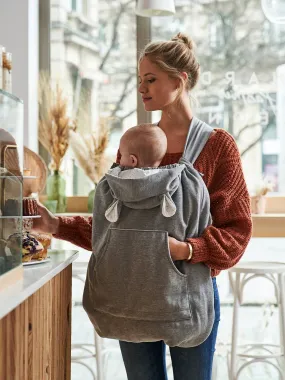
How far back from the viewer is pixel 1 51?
1673 mm

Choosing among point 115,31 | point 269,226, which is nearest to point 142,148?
point 269,226

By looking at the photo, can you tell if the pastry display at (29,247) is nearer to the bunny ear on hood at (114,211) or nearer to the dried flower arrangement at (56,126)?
the bunny ear on hood at (114,211)

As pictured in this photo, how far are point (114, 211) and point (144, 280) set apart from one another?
19cm

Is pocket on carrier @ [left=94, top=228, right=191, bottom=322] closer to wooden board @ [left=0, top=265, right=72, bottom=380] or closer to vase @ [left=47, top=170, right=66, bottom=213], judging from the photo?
wooden board @ [left=0, top=265, right=72, bottom=380]

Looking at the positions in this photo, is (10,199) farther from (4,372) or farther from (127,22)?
(127,22)

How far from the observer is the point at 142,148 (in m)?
1.71

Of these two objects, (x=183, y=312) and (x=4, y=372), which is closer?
(x=4, y=372)

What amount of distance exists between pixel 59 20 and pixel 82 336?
2.17 m

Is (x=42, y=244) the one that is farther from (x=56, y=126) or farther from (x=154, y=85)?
(x=56, y=126)

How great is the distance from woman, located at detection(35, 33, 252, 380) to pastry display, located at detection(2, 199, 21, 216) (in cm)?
41

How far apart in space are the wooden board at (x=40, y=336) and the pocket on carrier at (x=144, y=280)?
→ 0.15 m

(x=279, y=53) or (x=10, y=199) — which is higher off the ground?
(x=279, y=53)

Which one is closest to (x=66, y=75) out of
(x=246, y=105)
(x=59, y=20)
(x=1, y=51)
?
(x=59, y=20)

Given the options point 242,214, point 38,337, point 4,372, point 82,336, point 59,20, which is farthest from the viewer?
point 59,20
